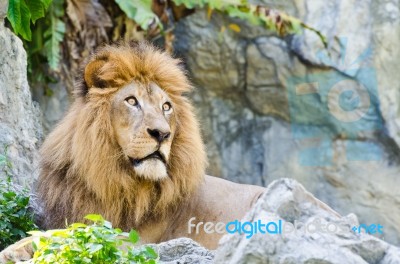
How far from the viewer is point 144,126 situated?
4555mm

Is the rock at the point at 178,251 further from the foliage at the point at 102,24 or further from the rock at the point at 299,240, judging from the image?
the foliage at the point at 102,24

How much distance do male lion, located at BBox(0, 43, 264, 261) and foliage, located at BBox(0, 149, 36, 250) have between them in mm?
180

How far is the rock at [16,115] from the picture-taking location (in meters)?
5.42

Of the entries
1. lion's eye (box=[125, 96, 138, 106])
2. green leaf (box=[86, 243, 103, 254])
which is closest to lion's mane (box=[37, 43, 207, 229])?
lion's eye (box=[125, 96, 138, 106])

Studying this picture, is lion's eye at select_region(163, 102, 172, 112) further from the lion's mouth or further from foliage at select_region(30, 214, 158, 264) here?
foliage at select_region(30, 214, 158, 264)

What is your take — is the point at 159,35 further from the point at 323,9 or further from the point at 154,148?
the point at 154,148

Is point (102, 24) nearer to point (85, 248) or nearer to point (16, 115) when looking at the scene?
Result: point (16, 115)

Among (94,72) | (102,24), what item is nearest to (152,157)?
(94,72)

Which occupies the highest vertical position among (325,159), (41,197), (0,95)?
(0,95)

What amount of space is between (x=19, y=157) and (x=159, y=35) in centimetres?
353

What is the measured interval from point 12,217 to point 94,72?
0.93 metres

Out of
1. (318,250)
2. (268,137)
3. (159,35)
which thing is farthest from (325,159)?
(318,250)

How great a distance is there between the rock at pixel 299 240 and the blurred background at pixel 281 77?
17.8 feet

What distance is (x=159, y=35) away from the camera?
877 cm
